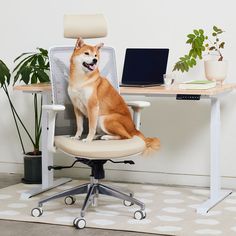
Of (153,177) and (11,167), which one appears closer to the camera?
(153,177)

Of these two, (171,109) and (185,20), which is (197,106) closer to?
(171,109)

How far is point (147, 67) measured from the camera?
4301mm

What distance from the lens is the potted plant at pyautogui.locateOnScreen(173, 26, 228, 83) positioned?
167 inches

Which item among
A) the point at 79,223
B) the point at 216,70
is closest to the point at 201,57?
the point at 216,70

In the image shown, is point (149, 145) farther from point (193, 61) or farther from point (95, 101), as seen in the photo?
point (193, 61)

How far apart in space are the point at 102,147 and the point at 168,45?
1.38m

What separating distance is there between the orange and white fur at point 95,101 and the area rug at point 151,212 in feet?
1.46

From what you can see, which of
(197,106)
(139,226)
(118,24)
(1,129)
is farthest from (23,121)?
(139,226)

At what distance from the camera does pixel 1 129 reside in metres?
5.25

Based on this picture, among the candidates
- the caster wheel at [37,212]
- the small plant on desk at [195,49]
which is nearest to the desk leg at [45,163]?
the caster wheel at [37,212]

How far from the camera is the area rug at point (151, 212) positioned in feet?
11.7

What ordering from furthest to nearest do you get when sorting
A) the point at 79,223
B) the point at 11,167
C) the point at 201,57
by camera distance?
the point at 11,167 < the point at 201,57 < the point at 79,223

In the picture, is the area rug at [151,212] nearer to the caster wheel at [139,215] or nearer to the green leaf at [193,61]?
the caster wheel at [139,215]

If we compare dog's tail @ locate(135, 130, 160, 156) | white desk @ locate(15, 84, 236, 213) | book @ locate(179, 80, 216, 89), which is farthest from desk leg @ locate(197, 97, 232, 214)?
dog's tail @ locate(135, 130, 160, 156)
